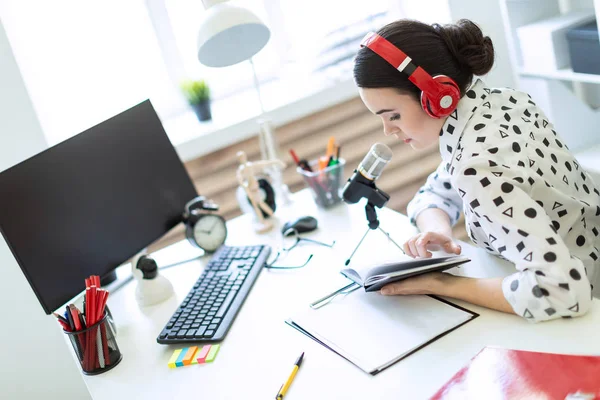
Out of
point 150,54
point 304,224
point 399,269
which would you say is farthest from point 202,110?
point 399,269

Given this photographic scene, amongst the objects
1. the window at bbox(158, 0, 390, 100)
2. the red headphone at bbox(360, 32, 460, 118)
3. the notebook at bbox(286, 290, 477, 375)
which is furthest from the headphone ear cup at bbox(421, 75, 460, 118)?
the window at bbox(158, 0, 390, 100)

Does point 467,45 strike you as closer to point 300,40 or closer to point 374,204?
point 374,204

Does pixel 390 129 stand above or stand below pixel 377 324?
above

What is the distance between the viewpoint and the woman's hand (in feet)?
4.27

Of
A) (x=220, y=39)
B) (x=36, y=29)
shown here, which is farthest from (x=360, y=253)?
(x=36, y=29)

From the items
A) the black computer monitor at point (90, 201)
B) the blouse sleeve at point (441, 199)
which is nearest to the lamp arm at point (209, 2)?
the black computer monitor at point (90, 201)

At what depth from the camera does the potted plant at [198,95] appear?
2363mm

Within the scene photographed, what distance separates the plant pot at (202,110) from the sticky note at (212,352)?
1.28 metres

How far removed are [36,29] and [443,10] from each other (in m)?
1.47

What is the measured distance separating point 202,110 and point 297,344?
137cm

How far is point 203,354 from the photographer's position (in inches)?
49.3

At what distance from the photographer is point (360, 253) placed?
4.96 ft

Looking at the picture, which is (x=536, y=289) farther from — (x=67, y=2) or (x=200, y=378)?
(x=67, y=2)

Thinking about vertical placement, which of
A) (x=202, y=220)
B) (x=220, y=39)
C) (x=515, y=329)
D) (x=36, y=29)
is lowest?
(x=515, y=329)
